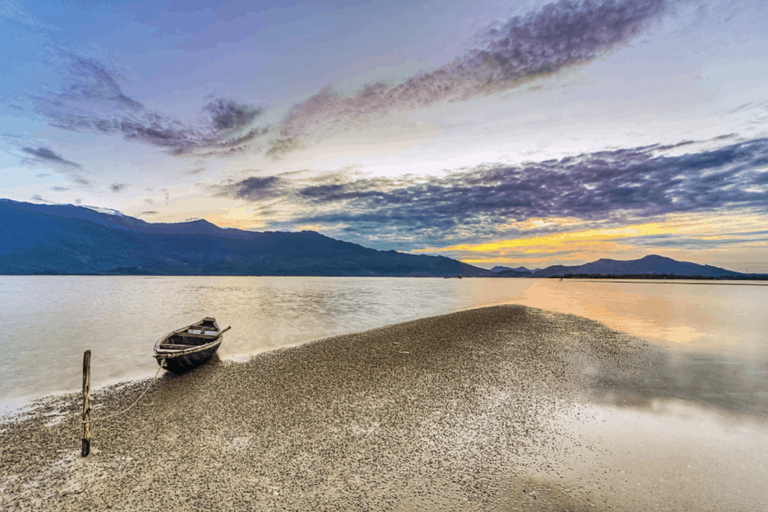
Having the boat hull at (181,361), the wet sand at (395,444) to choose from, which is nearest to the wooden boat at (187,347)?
the boat hull at (181,361)

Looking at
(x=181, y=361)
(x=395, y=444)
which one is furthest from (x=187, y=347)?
(x=395, y=444)

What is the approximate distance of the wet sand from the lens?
21.9 ft

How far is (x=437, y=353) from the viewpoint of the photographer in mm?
18391

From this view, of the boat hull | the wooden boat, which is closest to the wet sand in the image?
the boat hull

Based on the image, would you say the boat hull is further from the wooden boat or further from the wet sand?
the wet sand

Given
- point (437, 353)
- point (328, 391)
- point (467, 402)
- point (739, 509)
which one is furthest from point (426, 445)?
point (437, 353)

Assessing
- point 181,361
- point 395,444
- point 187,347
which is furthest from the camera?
point 187,347

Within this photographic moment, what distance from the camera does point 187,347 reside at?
1647 cm

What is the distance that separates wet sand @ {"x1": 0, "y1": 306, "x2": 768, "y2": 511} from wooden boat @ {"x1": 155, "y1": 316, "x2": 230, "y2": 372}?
0.67 meters

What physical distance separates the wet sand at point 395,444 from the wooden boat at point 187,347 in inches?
26.3

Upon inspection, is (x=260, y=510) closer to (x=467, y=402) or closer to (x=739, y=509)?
(x=467, y=402)

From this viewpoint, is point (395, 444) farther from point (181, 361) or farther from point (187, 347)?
point (187, 347)

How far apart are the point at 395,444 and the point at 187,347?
1253 cm

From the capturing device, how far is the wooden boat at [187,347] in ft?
47.3
